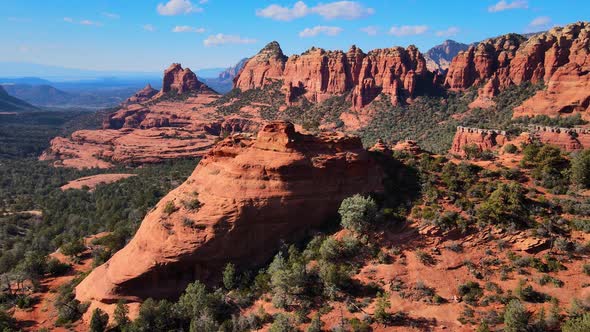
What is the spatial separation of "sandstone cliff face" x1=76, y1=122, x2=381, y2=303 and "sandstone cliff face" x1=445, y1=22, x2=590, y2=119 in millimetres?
64626

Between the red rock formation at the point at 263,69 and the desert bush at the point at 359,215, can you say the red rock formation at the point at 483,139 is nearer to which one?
the desert bush at the point at 359,215

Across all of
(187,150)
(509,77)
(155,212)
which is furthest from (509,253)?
(187,150)

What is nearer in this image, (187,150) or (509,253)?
(509,253)

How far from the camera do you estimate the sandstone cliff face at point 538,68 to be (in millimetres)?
79750

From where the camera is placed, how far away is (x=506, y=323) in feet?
85.4

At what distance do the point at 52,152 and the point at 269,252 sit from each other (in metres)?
148

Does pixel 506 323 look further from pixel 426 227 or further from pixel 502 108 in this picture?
pixel 502 108

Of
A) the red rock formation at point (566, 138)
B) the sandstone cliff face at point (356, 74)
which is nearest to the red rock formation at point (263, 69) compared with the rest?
the sandstone cliff face at point (356, 74)

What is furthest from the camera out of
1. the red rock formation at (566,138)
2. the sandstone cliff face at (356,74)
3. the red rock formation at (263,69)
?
the red rock formation at (263,69)

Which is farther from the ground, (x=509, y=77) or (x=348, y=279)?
(x=509, y=77)

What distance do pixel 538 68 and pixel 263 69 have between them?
114 metres

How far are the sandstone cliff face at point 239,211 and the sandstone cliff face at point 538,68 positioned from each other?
64.6m

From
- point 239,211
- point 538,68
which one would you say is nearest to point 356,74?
point 538,68

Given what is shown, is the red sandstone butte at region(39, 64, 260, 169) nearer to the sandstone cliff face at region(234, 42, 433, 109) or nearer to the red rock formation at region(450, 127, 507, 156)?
the sandstone cliff face at region(234, 42, 433, 109)
